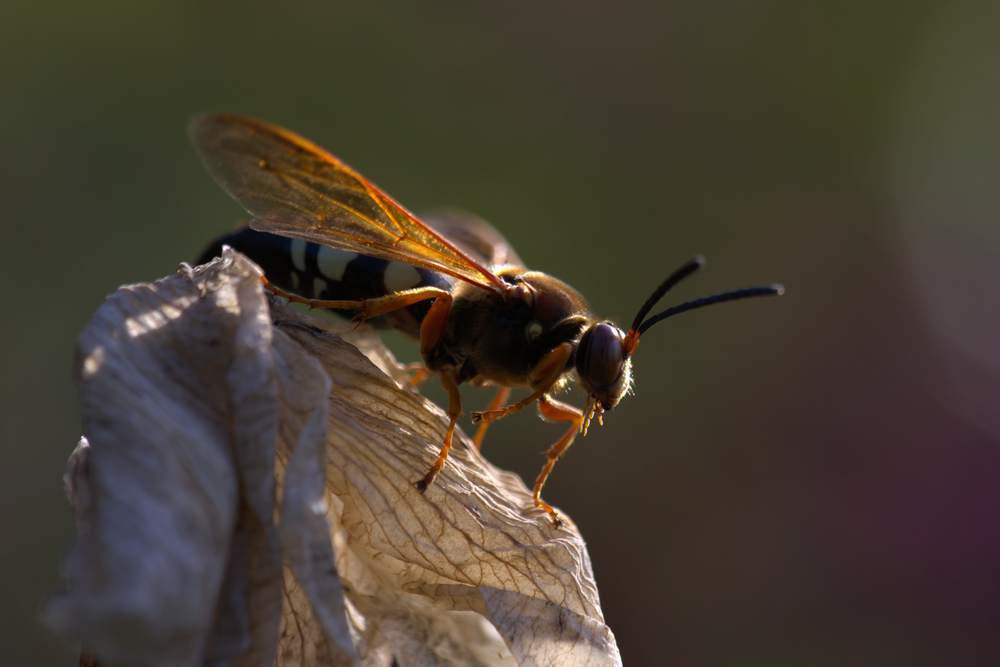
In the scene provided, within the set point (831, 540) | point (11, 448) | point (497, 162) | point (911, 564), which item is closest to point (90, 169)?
point (11, 448)

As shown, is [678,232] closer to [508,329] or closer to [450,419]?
[508,329]

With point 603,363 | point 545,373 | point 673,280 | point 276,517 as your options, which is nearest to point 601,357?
point 603,363

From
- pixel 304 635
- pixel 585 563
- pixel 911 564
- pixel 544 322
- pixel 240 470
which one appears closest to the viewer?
pixel 240 470

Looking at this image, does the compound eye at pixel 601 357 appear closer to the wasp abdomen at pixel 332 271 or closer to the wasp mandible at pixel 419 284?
the wasp mandible at pixel 419 284

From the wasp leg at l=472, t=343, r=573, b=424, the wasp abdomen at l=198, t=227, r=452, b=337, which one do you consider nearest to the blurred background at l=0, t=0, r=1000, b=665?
the wasp abdomen at l=198, t=227, r=452, b=337

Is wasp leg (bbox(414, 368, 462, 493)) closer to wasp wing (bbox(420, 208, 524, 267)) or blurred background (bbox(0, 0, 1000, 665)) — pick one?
wasp wing (bbox(420, 208, 524, 267))

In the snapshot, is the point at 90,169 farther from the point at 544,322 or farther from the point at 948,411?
the point at 948,411

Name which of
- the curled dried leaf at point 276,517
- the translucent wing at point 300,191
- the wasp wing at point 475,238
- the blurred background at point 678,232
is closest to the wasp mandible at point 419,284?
the translucent wing at point 300,191
